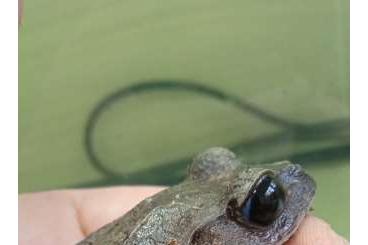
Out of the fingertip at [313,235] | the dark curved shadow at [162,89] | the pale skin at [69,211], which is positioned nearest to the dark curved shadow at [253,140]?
the dark curved shadow at [162,89]

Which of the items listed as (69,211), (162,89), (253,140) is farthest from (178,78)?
(69,211)

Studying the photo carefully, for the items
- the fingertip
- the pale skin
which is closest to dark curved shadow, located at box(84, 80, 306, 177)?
the pale skin

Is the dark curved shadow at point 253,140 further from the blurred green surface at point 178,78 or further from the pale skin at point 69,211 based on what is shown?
the pale skin at point 69,211

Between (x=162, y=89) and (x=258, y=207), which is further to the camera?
(x=162, y=89)

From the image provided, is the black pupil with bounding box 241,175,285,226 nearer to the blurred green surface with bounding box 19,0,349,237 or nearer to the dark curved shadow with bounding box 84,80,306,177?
the blurred green surface with bounding box 19,0,349,237

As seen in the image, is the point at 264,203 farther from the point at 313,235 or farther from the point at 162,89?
the point at 162,89

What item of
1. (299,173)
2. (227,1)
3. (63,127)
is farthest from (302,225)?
(63,127)
